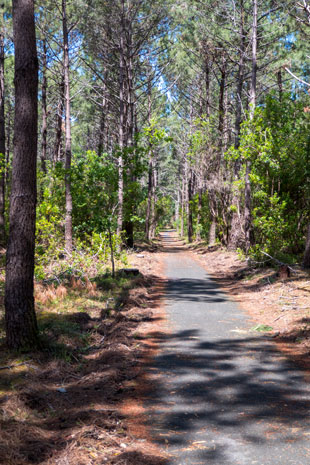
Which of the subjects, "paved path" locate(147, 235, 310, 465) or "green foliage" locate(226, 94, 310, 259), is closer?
"paved path" locate(147, 235, 310, 465)

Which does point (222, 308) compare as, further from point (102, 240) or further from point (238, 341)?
point (102, 240)

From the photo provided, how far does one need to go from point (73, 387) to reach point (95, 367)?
28.8 inches

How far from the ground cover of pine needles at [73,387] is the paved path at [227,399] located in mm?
408

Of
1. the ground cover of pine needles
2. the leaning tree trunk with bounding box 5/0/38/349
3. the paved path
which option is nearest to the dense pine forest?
the leaning tree trunk with bounding box 5/0/38/349

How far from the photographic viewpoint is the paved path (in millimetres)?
3680

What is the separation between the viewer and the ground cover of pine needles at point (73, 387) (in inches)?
140

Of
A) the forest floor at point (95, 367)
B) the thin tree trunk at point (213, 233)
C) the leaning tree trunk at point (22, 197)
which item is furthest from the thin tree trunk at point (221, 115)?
the leaning tree trunk at point (22, 197)

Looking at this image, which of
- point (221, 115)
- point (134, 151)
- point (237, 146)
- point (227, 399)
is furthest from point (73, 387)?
point (221, 115)

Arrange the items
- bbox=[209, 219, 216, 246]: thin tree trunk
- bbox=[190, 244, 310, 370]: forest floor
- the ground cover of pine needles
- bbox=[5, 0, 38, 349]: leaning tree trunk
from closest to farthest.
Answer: the ground cover of pine needles → bbox=[5, 0, 38, 349]: leaning tree trunk → bbox=[190, 244, 310, 370]: forest floor → bbox=[209, 219, 216, 246]: thin tree trunk

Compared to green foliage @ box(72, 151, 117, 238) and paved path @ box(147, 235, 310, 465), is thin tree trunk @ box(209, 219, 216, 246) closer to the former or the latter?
green foliage @ box(72, 151, 117, 238)

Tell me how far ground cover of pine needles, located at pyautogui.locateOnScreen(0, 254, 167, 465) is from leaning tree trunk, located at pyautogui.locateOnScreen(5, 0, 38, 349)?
1.36 feet

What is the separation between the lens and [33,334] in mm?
5910

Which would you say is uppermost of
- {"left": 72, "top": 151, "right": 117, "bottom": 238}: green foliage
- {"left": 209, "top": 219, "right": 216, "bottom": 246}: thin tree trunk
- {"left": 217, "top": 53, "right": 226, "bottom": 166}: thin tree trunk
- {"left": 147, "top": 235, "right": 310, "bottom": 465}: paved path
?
{"left": 217, "top": 53, "right": 226, "bottom": 166}: thin tree trunk

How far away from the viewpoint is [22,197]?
579 centimetres
